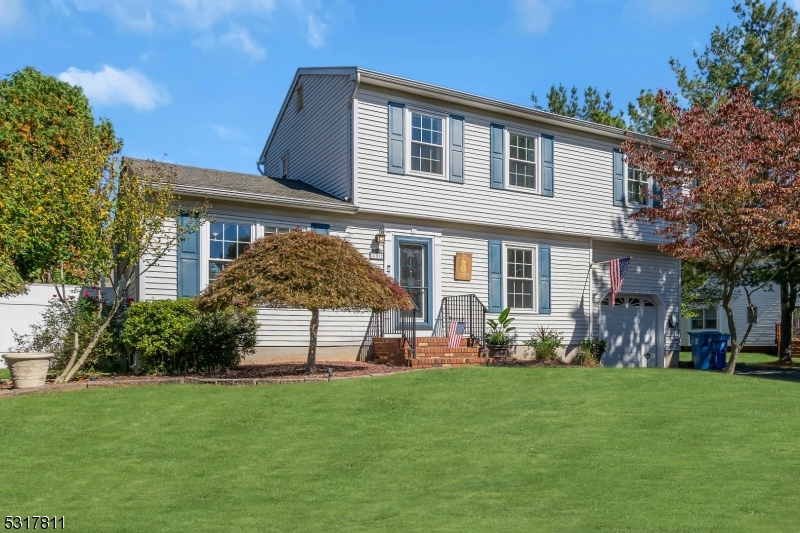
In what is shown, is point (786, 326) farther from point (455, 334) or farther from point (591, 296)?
point (455, 334)

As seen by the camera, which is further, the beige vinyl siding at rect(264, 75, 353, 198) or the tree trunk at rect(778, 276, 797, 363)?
the tree trunk at rect(778, 276, 797, 363)

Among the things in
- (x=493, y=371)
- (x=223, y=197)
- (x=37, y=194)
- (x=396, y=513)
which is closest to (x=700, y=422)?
(x=493, y=371)

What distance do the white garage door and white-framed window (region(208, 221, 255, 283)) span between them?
10.1 meters

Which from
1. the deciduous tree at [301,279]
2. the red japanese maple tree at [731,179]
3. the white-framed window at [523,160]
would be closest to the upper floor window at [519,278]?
the white-framed window at [523,160]

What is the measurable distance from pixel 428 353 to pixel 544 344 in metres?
4.07

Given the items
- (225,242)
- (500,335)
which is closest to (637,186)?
(500,335)

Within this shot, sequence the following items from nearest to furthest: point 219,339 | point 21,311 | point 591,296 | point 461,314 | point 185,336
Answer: point 185,336
point 219,339
point 461,314
point 21,311
point 591,296

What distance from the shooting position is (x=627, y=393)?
38.2ft

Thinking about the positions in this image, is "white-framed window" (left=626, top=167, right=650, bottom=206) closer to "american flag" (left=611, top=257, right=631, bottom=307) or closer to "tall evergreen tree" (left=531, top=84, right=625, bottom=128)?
"american flag" (left=611, top=257, right=631, bottom=307)

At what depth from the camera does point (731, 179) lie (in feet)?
52.3

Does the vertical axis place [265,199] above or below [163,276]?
above

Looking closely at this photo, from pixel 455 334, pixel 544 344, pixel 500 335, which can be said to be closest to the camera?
pixel 455 334

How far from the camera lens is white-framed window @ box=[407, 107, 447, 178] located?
16.8m

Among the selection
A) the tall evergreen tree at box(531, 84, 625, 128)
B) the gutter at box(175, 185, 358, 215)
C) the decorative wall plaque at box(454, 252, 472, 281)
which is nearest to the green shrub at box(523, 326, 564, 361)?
the decorative wall plaque at box(454, 252, 472, 281)
